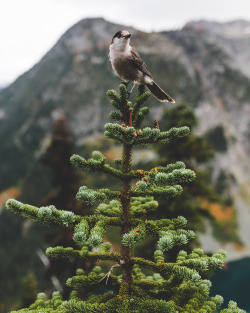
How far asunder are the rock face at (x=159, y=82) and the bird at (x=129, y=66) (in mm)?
53496

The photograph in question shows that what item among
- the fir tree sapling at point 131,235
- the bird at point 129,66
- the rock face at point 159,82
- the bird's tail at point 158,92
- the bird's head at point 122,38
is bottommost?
the fir tree sapling at point 131,235

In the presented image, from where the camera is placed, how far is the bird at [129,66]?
4254 millimetres

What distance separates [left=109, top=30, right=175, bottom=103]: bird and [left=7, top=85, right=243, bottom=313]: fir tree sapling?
2.63 feet

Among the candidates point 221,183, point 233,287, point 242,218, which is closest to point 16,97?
point 221,183

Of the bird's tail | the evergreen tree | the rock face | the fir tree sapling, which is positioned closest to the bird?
the bird's tail

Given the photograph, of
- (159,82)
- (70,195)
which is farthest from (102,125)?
(70,195)

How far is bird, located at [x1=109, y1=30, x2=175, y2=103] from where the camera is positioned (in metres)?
4.25

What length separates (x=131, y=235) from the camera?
248cm

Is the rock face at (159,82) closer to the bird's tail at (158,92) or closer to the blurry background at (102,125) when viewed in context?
the blurry background at (102,125)

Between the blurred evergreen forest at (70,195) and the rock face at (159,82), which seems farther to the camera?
the rock face at (159,82)

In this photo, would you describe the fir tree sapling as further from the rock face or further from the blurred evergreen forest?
the rock face

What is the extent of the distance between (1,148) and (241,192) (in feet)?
217

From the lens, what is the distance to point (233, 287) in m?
28.0

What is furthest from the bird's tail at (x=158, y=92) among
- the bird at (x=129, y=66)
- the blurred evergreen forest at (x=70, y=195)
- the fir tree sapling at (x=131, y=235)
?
the blurred evergreen forest at (x=70, y=195)
